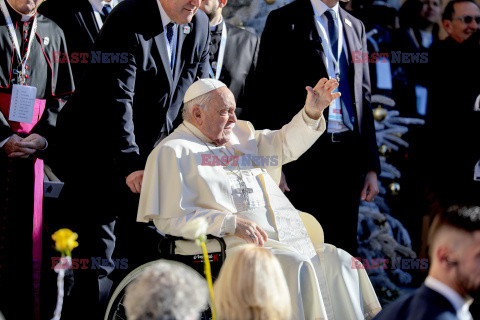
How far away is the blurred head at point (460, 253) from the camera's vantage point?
3.15 m

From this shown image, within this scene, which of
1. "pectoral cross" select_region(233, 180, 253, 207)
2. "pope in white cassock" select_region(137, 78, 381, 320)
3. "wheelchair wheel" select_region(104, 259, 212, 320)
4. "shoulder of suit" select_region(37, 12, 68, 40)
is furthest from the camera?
"shoulder of suit" select_region(37, 12, 68, 40)

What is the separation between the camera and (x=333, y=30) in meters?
5.71

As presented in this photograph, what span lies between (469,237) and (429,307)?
31 centimetres

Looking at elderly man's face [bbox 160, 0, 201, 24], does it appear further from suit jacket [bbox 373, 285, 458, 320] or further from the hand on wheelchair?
suit jacket [bbox 373, 285, 458, 320]

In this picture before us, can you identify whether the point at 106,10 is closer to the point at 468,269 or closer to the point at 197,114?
the point at 197,114

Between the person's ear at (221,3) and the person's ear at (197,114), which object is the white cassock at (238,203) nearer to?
the person's ear at (197,114)

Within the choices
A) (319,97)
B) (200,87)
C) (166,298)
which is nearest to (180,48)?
(200,87)

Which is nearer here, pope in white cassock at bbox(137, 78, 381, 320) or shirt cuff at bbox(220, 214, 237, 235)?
shirt cuff at bbox(220, 214, 237, 235)

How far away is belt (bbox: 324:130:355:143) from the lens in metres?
Result: 5.61

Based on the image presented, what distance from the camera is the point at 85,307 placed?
5.14m

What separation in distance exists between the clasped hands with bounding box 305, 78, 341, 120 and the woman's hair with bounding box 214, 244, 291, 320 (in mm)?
2037

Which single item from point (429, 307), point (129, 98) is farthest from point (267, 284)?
point (129, 98)

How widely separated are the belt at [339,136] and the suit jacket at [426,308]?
2422mm

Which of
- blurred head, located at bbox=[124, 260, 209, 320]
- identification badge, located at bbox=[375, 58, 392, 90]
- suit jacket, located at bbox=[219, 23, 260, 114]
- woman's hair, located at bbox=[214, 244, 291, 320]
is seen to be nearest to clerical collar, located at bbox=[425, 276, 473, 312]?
woman's hair, located at bbox=[214, 244, 291, 320]
